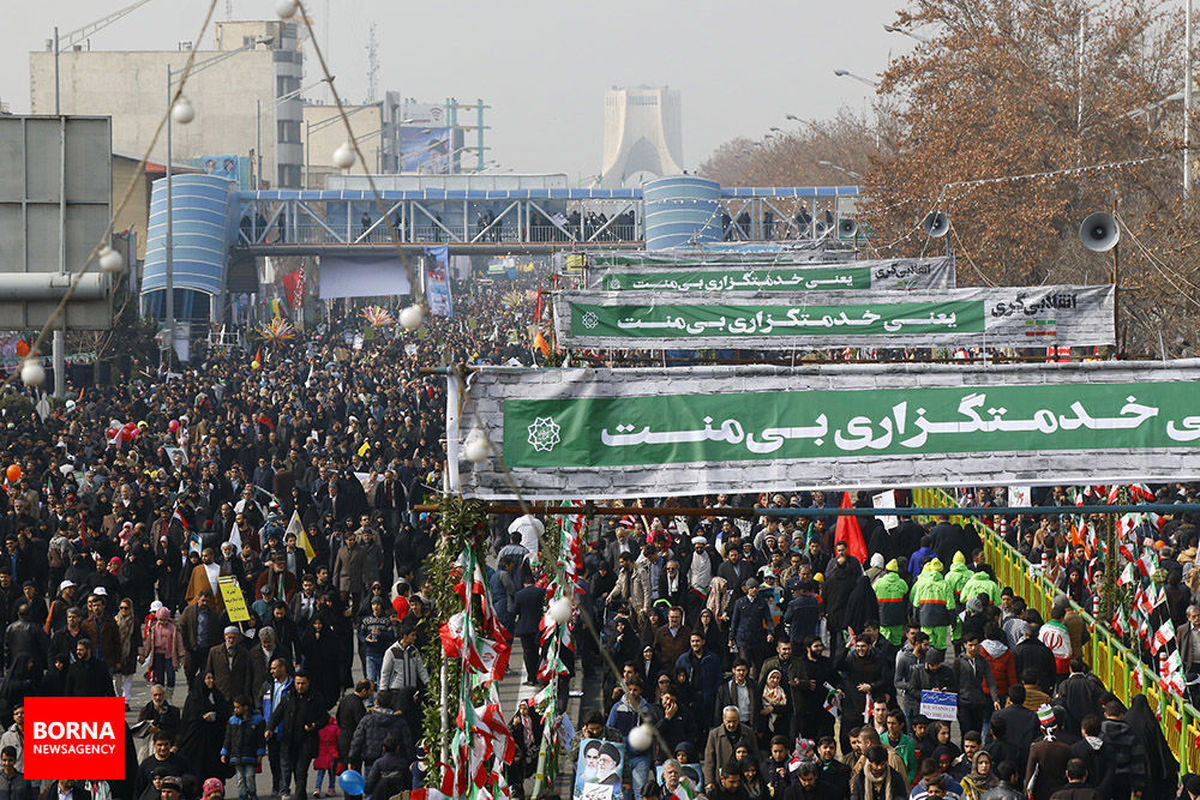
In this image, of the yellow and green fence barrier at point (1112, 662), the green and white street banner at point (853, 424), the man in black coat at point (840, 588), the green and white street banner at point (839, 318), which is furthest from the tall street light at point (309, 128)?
the green and white street banner at point (853, 424)

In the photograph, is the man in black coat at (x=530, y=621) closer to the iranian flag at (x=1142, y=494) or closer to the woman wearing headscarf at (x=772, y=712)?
the woman wearing headscarf at (x=772, y=712)

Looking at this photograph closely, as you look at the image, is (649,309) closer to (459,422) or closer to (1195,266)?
(459,422)

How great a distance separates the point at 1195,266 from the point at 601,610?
16.6m

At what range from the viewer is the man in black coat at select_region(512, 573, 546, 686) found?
15836mm

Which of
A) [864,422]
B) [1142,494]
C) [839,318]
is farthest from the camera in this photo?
[1142,494]

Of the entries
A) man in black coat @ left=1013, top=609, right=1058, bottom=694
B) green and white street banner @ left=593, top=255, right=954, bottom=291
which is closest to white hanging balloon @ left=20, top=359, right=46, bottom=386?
man in black coat @ left=1013, top=609, right=1058, bottom=694

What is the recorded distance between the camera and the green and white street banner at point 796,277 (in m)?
22.2

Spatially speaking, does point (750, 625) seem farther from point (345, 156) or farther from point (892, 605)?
point (345, 156)

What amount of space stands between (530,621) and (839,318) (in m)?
4.83

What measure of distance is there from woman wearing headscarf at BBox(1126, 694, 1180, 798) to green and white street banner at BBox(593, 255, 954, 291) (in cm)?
1093

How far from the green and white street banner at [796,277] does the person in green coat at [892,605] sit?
6634mm

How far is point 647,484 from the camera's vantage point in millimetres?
8867

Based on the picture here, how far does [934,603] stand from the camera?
52.7 feet

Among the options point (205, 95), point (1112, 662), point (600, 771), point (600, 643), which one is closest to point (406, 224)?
point (205, 95)
